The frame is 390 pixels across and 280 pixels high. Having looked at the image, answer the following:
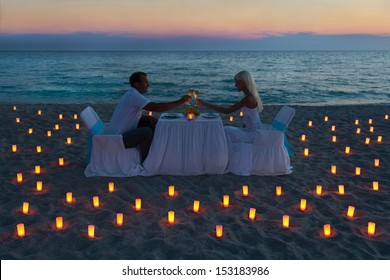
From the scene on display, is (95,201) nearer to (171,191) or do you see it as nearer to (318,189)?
(171,191)

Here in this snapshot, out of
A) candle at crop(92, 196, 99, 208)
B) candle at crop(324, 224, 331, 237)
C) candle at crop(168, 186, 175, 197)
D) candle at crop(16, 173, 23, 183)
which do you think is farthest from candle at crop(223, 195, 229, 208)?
candle at crop(16, 173, 23, 183)

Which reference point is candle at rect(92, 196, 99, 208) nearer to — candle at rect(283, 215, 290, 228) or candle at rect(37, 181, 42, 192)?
candle at rect(37, 181, 42, 192)

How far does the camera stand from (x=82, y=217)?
435 centimetres

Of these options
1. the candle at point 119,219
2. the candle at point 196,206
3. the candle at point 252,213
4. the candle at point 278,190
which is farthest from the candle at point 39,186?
the candle at point 278,190

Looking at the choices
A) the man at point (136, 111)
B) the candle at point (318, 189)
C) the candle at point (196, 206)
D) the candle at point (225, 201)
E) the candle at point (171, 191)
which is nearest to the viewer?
the candle at point (196, 206)

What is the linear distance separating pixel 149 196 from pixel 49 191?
1.53 m

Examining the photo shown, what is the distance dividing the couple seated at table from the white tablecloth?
0.71 ft

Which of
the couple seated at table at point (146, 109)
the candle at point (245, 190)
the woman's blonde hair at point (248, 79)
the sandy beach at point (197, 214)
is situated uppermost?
the woman's blonde hair at point (248, 79)

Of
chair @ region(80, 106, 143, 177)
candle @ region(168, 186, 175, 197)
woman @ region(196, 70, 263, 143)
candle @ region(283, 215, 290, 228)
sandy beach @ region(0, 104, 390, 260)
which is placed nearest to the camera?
sandy beach @ region(0, 104, 390, 260)

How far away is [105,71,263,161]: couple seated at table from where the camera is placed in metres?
5.46

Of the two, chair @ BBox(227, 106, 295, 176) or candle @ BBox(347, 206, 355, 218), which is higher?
chair @ BBox(227, 106, 295, 176)

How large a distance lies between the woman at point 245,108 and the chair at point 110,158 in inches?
56.4

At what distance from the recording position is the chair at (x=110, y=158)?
5.59 metres

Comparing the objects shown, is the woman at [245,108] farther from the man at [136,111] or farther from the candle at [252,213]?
the candle at [252,213]
